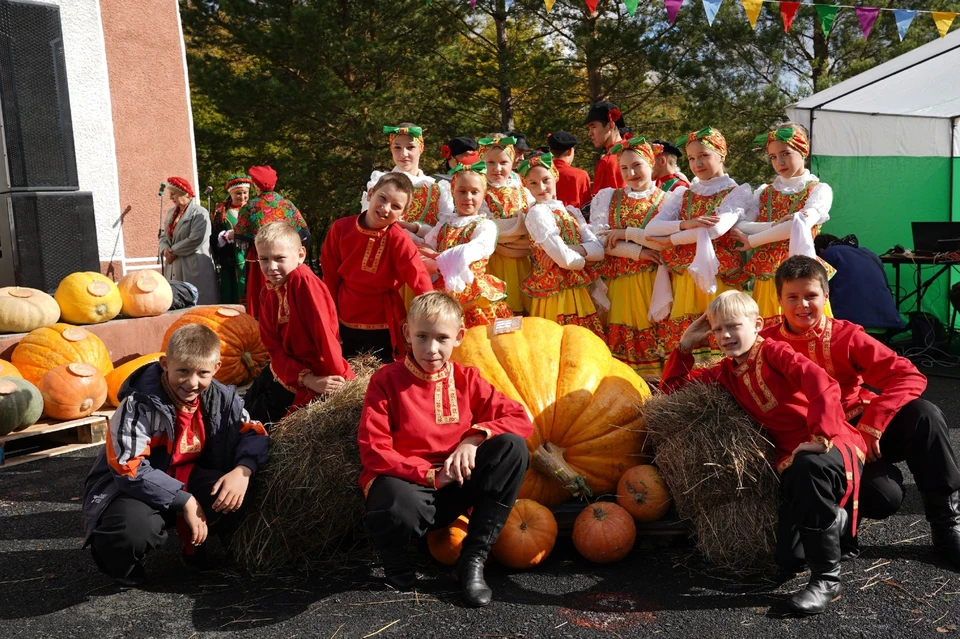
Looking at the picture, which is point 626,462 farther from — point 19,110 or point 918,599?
point 19,110

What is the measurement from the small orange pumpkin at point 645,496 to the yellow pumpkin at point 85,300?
525 cm

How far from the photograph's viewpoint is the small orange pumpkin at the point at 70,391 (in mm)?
6070

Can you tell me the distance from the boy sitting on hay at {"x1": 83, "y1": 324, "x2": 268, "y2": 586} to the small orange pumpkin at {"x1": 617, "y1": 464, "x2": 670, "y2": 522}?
1.58m

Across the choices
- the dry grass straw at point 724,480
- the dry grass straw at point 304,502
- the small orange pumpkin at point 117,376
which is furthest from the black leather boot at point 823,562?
the small orange pumpkin at point 117,376

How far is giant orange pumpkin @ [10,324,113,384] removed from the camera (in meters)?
6.44

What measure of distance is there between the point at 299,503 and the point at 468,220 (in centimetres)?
232

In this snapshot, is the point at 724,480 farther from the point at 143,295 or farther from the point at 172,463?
the point at 143,295

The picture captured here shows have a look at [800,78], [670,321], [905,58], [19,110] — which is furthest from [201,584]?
[800,78]

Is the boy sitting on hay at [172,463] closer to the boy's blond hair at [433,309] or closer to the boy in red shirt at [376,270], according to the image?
the boy's blond hair at [433,309]

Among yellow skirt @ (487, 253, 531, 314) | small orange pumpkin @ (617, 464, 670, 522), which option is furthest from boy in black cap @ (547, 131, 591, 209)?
small orange pumpkin @ (617, 464, 670, 522)

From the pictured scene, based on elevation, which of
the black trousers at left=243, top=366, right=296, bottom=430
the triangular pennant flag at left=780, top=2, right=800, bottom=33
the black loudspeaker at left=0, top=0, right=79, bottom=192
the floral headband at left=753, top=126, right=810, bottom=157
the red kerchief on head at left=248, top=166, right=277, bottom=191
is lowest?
the black trousers at left=243, top=366, right=296, bottom=430

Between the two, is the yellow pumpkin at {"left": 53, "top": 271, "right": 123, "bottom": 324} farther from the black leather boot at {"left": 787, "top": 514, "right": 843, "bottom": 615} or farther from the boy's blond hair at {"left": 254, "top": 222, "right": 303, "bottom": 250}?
the black leather boot at {"left": 787, "top": 514, "right": 843, "bottom": 615}

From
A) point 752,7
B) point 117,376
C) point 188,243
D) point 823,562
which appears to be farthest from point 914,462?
point 188,243

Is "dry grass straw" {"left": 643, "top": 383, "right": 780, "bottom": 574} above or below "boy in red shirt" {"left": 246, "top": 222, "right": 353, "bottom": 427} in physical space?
below
